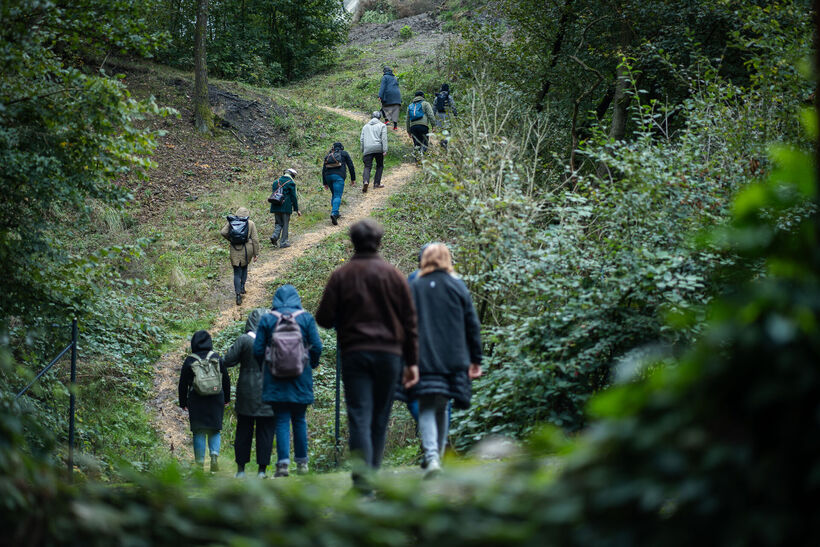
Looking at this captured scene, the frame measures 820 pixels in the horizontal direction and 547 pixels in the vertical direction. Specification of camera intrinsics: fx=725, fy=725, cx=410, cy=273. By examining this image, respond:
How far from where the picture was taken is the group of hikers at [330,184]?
1428cm

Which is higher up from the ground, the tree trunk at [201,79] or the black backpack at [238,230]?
the tree trunk at [201,79]

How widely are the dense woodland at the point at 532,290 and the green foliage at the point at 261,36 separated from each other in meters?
6.74

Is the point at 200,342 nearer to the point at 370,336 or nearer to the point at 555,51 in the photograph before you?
the point at 370,336

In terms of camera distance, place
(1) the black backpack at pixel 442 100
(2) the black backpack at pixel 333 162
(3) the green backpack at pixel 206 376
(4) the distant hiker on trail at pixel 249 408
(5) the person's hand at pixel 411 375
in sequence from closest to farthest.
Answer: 1. (5) the person's hand at pixel 411 375
2. (4) the distant hiker on trail at pixel 249 408
3. (3) the green backpack at pixel 206 376
4. (2) the black backpack at pixel 333 162
5. (1) the black backpack at pixel 442 100

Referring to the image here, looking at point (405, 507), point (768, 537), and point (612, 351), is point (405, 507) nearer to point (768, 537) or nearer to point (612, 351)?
point (768, 537)

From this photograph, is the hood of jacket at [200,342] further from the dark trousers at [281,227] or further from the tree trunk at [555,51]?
the tree trunk at [555,51]

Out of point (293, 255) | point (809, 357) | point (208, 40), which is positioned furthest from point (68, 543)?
point (208, 40)

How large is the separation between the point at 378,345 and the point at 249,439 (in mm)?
3795

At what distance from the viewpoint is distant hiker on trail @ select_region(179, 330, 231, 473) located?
8.66 m

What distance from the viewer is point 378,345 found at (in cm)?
511

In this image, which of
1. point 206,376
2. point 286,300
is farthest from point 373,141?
point 286,300

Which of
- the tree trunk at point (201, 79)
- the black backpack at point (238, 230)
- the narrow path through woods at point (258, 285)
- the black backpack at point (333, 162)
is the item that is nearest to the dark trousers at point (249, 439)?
the narrow path through woods at point (258, 285)

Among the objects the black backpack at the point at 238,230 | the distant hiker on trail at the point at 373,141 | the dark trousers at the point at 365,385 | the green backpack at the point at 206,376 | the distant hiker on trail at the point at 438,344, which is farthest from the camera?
the distant hiker on trail at the point at 373,141

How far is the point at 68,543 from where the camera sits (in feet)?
7.77
